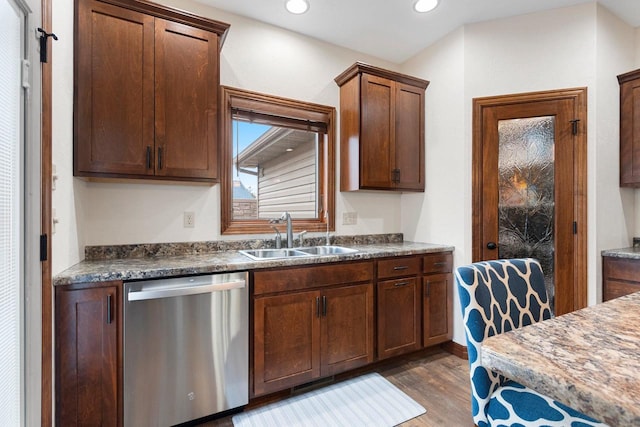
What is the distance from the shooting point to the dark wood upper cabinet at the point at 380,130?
2.68 m

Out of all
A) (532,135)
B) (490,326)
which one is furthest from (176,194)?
(532,135)

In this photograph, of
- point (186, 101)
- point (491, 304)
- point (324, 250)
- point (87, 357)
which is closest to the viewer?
point (491, 304)

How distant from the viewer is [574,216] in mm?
2449

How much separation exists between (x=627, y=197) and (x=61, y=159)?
4212 millimetres

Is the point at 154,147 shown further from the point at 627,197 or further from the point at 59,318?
the point at 627,197

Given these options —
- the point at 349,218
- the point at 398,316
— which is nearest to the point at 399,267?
the point at 398,316

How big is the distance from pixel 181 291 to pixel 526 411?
160 centimetres

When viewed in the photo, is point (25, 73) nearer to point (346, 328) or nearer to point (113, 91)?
point (113, 91)

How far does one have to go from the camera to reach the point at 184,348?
171 centimetres

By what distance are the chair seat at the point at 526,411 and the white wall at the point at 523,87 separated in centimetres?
170

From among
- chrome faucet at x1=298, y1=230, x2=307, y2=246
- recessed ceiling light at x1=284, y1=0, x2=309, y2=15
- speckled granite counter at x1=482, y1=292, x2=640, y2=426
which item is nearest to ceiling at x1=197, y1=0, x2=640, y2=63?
recessed ceiling light at x1=284, y1=0, x2=309, y2=15

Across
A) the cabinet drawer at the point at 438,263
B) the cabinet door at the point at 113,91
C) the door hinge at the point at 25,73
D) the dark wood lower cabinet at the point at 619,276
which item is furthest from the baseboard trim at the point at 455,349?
the door hinge at the point at 25,73

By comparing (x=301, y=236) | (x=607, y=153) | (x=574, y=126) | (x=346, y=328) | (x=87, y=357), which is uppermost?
(x=574, y=126)

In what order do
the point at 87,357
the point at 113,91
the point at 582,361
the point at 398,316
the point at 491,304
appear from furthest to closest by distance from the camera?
the point at 398,316, the point at 113,91, the point at 87,357, the point at 491,304, the point at 582,361
